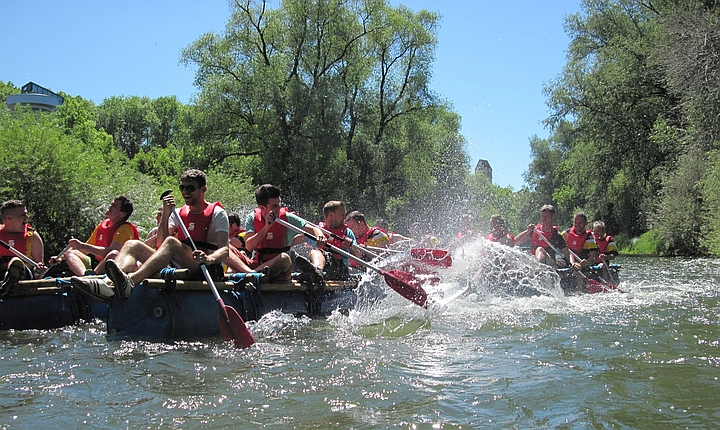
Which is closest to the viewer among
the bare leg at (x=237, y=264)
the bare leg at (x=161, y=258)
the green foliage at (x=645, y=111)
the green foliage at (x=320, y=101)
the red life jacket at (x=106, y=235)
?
the bare leg at (x=161, y=258)

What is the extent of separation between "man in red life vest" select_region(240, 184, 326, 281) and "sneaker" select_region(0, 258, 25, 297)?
2.22 meters

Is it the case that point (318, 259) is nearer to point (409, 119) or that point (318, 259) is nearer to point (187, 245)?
point (187, 245)

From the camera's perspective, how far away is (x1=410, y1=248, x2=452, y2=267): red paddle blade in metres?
10.0

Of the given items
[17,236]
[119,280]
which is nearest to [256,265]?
[119,280]

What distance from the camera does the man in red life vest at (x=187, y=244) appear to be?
5.81 m

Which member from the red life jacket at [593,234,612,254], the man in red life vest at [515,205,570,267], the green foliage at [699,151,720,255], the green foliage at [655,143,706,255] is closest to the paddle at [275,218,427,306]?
the man in red life vest at [515,205,570,267]

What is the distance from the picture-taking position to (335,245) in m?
8.55

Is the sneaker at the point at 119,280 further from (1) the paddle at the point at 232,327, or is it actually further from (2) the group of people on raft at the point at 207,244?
(1) the paddle at the point at 232,327

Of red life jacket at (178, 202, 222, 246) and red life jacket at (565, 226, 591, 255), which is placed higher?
red life jacket at (178, 202, 222, 246)

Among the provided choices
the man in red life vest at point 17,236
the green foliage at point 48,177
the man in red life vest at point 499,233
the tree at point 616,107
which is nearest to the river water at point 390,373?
the man in red life vest at point 17,236

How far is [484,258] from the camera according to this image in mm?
9578

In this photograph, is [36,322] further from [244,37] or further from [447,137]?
[447,137]

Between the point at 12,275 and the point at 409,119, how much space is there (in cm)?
2137

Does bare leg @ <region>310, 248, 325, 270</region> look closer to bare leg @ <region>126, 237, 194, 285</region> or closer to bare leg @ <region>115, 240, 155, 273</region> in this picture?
bare leg @ <region>126, 237, 194, 285</region>
